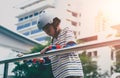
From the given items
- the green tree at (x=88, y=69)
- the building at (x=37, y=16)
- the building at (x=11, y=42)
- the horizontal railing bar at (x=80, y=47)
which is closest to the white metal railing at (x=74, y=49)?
the horizontal railing bar at (x=80, y=47)

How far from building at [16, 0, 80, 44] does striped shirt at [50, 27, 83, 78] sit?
36.7m

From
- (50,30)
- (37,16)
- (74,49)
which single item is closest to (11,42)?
(50,30)

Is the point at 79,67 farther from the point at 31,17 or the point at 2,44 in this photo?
the point at 31,17

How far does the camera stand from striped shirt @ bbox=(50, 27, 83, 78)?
1.33 metres

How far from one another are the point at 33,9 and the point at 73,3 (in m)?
5.60

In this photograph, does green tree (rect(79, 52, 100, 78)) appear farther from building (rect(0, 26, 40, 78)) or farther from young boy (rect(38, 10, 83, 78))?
young boy (rect(38, 10, 83, 78))

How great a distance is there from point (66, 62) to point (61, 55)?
43mm

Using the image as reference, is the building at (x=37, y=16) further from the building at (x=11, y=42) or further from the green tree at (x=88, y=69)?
the building at (x=11, y=42)

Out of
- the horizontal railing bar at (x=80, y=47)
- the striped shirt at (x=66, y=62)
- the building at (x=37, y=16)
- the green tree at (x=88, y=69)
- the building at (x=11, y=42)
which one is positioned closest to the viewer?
the horizontal railing bar at (x=80, y=47)

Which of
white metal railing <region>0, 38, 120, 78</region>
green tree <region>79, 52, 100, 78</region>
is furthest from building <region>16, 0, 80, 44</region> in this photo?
white metal railing <region>0, 38, 120, 78</region>

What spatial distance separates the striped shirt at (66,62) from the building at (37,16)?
36.7m

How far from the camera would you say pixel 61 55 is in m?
1.37

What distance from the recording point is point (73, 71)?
4.34 ft

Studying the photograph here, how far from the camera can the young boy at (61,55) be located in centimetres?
133
